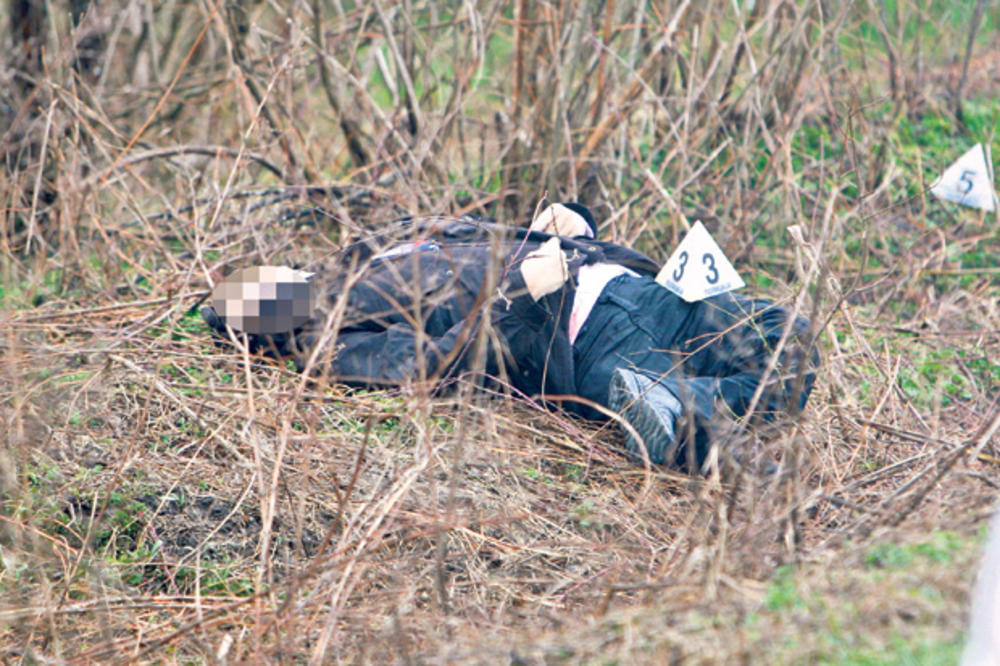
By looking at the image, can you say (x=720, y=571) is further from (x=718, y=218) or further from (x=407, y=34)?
(x=407, y=34)

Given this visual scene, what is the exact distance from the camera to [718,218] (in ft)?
15.6

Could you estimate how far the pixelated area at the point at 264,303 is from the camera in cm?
335

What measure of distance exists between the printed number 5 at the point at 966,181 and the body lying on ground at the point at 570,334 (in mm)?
1192

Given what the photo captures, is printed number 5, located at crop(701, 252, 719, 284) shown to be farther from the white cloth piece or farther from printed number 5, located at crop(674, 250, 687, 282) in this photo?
the white cloth piece

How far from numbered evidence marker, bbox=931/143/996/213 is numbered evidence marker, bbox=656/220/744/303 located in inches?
48.2

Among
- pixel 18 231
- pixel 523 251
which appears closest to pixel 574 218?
pixel 523 251

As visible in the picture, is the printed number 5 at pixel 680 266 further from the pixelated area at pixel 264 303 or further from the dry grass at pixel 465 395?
the pixelated area at pixel 264 303

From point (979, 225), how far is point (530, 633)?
4.27m

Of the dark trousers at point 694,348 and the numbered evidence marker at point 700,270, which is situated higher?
the numbered evidence marker at point 700,270

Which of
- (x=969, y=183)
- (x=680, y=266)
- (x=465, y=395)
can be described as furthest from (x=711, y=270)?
(x=969, y=183)

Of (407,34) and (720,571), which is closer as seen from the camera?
(720,571)

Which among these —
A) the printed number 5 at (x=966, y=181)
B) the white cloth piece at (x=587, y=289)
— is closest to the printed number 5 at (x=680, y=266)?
the white cloth piece at (x=587, y=289)

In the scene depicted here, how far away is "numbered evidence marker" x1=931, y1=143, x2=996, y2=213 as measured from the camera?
390cm

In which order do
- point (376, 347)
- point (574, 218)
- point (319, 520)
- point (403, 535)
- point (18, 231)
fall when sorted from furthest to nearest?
point (18, 231), point (574, 218), point (376, 347), point (319, 520), point (403, 535)
